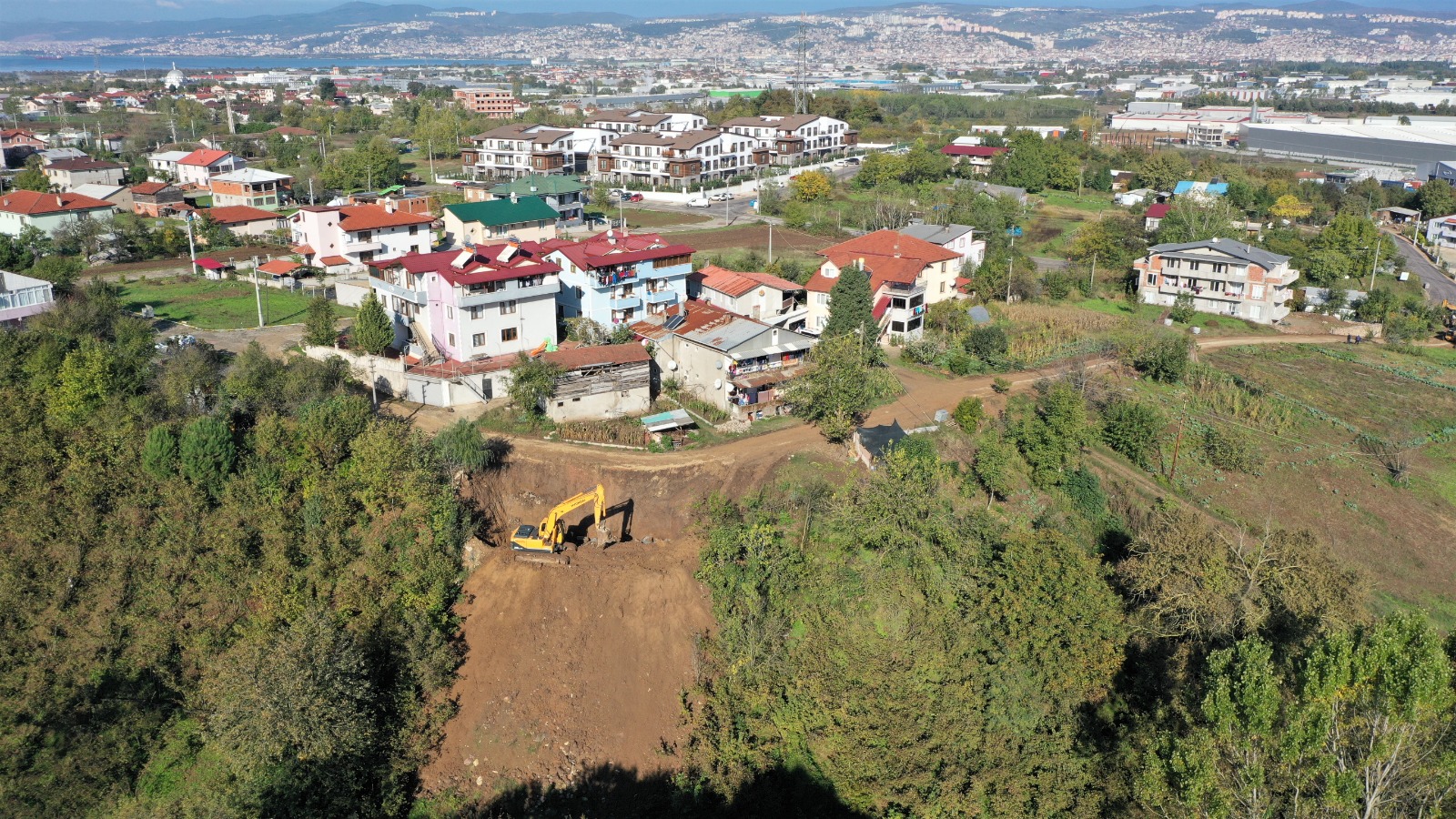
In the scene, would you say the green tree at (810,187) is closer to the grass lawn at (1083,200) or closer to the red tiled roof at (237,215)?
the grass lawn at (1083,200)

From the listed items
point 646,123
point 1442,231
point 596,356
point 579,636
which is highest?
point 646,123

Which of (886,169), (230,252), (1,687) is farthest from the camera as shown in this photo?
(886,169)

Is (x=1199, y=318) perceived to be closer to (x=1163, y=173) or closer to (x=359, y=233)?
(x=1163, y=173)

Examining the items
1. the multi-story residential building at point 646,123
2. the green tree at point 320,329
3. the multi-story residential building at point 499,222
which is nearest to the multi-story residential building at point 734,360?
the green tree at point 320,329

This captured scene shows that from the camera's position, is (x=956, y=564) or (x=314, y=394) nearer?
(x=956, y=564)

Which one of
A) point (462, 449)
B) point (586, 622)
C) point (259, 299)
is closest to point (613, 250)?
point (462, 449)

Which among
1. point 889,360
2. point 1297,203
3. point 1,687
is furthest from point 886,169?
point 1,687

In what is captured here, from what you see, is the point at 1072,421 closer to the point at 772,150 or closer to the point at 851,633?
the point at 851,633
